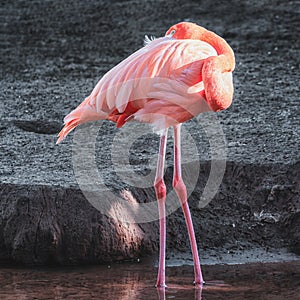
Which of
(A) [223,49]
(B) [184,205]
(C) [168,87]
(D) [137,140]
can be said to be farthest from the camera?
(D) [137,140]

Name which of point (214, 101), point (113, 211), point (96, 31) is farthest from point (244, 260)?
point (96, 31)

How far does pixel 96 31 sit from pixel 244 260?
13.0 feet

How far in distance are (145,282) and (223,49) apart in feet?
3.57

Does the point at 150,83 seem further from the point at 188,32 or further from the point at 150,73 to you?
the point at 188,32

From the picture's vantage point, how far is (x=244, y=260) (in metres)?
4.15

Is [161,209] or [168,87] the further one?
[161,209]

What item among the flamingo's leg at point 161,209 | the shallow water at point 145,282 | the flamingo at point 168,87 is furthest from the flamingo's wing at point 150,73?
the shallow water at point 145,282

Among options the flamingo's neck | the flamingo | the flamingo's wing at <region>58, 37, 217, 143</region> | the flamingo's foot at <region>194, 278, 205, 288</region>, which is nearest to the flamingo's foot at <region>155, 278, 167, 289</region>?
the flamingo

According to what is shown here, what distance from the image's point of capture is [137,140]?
503cm

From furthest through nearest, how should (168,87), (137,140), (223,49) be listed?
(137,140) → (223,49) → (168,87)

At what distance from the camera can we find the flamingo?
3672mm

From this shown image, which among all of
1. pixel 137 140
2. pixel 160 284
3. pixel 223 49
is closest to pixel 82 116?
pixel 223 49

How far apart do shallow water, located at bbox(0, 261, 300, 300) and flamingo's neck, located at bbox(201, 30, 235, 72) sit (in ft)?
3.07

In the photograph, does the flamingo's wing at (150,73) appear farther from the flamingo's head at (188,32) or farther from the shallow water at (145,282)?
the shallow water at (145,282)
